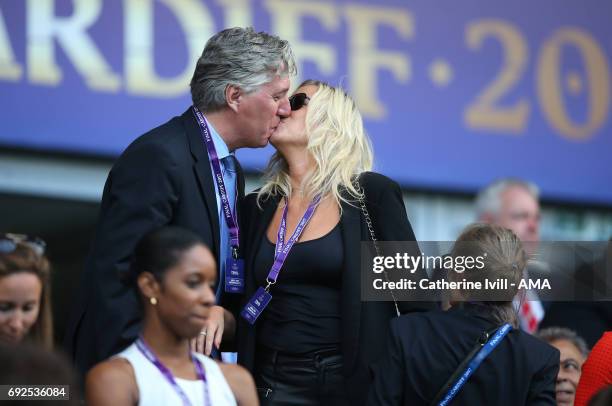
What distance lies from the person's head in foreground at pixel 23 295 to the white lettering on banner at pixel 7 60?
3.13m

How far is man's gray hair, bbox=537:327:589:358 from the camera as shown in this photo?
545 cm

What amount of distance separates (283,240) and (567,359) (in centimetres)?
156

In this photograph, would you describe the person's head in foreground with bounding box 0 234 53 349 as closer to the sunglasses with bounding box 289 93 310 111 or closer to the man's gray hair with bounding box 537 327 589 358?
the sunglasses with bounding box 289 93 310 111

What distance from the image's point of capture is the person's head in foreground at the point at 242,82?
454 cm

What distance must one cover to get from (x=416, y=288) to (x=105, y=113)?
11.6 ft

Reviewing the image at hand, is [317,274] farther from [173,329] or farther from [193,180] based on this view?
[173,329]

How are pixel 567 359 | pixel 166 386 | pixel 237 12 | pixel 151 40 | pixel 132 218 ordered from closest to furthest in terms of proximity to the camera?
pixel 166 386 < pixel 132 218 < pixel 567 359 < pixel 151 40 < pixel 237 12

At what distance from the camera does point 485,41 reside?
335 inches

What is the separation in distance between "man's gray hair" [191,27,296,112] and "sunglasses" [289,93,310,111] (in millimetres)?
171

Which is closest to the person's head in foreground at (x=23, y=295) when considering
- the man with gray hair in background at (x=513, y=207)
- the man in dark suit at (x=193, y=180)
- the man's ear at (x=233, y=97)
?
the man in dark suit at (x=193, y=180)

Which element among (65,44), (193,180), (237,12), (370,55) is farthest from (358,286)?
(370,55)

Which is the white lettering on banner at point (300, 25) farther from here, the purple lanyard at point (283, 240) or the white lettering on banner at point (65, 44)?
the purple lanyard at point (283, 240)

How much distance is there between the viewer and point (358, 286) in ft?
14.3

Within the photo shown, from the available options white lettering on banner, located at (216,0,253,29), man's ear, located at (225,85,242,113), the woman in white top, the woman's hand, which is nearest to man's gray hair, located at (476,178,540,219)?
white lettering on banner, located at (216,0,253,29)
